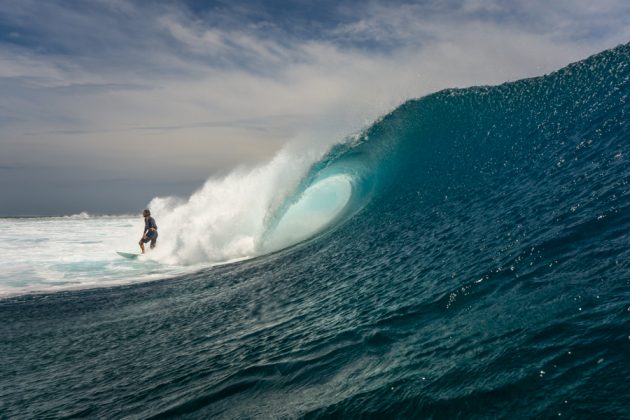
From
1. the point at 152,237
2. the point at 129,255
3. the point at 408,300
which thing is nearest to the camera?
the point at 408,300

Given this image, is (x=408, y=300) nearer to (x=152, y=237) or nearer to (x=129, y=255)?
(x=152, y=237)

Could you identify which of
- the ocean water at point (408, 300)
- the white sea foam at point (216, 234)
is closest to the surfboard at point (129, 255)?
the white sea foam at point (216, 234)

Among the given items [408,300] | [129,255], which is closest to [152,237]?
[129,255]

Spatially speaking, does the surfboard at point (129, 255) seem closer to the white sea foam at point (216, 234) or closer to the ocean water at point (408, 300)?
the white sea foam at point (216, 234)

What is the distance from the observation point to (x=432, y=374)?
3412mm

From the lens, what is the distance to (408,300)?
527 centimetres

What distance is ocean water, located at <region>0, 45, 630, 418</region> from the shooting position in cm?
329

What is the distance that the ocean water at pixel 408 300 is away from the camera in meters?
3.29

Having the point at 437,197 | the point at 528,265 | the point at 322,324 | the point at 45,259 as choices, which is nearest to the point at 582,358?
the point at 528,265

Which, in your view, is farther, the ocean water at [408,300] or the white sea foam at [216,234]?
the white sea foam at [216,234]

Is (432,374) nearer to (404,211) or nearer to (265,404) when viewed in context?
(265,404)

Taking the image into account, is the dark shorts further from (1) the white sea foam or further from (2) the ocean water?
(2) the ocean water

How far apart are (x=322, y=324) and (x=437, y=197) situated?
5517mm

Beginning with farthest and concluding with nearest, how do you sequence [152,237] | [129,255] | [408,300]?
[152,237] → [129,255] → [408,300]
